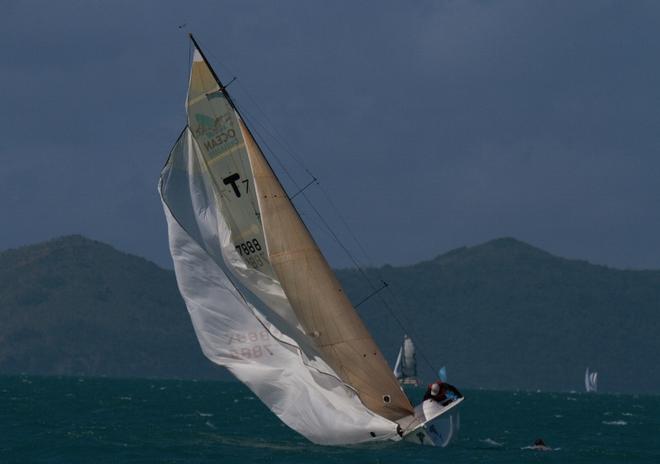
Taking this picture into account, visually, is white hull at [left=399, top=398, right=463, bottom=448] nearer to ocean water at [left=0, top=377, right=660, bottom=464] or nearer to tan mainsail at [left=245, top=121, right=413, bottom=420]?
ocean water at [left=0, top=377, right=660, bottom=464]

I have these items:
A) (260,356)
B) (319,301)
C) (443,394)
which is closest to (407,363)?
(443,394)

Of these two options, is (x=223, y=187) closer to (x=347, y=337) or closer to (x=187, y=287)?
(x=187, y=287)

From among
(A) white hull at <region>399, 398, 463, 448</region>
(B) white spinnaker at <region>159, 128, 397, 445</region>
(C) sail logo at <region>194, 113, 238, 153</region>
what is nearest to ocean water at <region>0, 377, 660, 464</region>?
(A) white hull at <region>399, 398, 463, 448</region>

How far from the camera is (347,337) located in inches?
1357

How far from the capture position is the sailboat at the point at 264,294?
111 feet

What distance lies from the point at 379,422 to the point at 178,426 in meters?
17.5

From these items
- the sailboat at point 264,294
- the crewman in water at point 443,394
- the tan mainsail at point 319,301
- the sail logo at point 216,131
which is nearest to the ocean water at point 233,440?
the sailboat at point 264,294

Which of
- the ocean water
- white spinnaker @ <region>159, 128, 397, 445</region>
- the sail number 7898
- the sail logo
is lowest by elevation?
the ocean water

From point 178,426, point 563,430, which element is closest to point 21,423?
point 178,426

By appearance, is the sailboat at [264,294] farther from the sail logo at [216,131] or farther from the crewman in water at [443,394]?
the crewman in water at [443,394]

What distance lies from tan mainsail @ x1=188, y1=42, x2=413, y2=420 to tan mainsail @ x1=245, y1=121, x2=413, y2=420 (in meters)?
0.02

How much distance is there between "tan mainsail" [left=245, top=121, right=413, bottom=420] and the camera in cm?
3397

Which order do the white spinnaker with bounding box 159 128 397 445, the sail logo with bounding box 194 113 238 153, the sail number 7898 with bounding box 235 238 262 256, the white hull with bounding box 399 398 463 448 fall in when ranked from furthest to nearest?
the sail number 7898 with bounding box 235 238 262 256 < the white hull with bounding box 399 398 463 448 < the sail logo with bounding box 194 113 238 153 < the white spinnaker with bounding box 159 128 397 445

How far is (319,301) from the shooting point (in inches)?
1350
